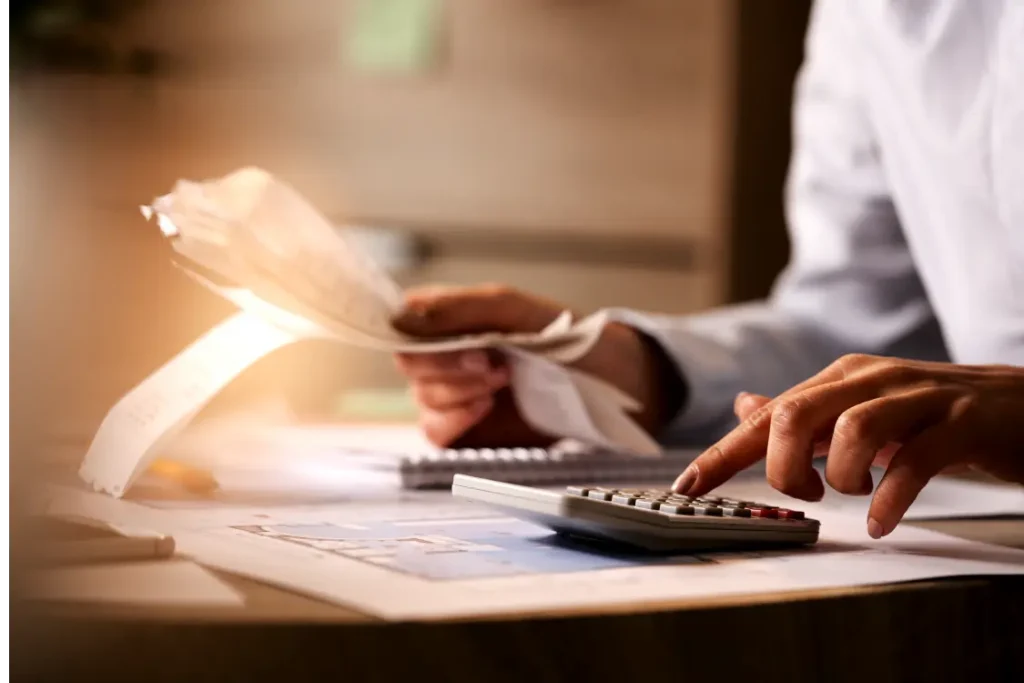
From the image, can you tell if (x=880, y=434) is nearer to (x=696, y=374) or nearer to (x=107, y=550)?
(x=107, y=550)

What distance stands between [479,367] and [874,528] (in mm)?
368

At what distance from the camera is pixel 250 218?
66 centimetres

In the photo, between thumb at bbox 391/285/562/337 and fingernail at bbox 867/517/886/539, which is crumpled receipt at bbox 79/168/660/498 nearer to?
thumb at bbox 391/285/562/337

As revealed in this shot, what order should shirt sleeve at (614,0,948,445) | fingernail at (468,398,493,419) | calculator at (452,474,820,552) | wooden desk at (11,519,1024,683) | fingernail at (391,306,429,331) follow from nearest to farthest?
wooden desk at (11,519,1024,683) < calculator at (452,474,820,552) < fingernail at (391,306,429,331) < fingernail at (468,398,493,419) < shirt sleeve at (614,0,948,445)

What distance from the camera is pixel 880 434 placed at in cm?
50

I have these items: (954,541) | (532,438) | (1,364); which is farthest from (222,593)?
(532,438)

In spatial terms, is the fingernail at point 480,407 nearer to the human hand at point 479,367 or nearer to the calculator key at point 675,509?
the human hand at point 479,367

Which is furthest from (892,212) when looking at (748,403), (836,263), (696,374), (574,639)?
(574,639)

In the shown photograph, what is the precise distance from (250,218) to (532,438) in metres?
0.30

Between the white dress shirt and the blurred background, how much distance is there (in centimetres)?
90

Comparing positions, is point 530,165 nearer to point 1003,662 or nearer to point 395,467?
point 395,467

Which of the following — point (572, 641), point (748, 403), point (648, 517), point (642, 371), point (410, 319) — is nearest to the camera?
point (572, 641)

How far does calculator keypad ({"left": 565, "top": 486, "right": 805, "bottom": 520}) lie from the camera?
18.3 inches

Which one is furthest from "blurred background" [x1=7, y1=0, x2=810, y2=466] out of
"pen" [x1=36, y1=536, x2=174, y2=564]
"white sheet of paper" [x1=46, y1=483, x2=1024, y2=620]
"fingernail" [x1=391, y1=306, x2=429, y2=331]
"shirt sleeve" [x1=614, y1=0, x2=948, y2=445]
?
"pen" [x1=36, y1=536, x2=174, y2=564]
